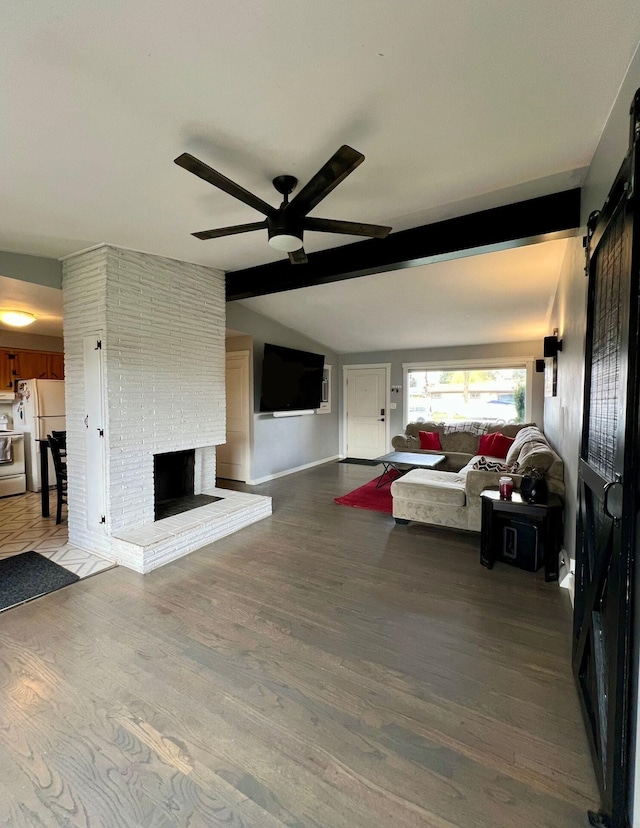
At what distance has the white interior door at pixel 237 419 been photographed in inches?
219

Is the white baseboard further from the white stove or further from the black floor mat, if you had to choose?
the white stove

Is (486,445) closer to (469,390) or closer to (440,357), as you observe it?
(469,390)

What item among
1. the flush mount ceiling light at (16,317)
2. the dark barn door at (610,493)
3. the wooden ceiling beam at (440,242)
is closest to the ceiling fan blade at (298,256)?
the wooden ceiling beam at (440,242)

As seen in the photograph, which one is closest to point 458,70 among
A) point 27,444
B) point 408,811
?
point 408,811

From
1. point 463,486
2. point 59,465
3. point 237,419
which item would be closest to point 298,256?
point 463,486

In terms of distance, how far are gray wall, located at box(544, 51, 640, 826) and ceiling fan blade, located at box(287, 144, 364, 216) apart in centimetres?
100

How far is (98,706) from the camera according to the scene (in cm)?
157

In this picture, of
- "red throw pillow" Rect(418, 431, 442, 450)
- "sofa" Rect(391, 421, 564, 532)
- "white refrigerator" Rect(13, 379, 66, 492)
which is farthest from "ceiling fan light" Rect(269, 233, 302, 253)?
"red throw pillow" Rect(418, 431, 442, 450)

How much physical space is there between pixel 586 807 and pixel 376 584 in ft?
4.91

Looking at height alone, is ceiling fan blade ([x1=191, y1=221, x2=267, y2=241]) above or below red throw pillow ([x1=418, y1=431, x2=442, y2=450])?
above

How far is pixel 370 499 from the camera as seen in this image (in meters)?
4.70

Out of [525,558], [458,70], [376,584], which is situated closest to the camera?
[458,70]

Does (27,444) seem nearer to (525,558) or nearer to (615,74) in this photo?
(525,558)

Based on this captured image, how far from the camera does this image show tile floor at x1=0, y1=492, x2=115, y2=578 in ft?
9.66
